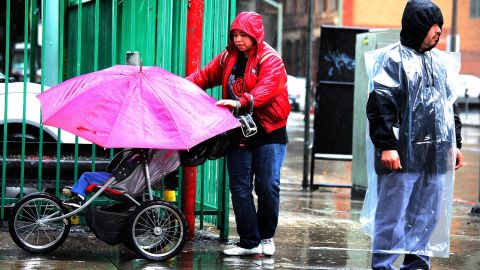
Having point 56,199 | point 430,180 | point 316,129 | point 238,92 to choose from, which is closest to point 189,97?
point 238,92

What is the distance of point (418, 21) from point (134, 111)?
1.90 meters

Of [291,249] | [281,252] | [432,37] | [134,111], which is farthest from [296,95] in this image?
[432,37]

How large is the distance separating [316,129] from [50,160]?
18.6 ft

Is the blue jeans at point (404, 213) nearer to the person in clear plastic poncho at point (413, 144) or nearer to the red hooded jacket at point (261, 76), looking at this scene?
the person in clear plastic poncho at point (413, 144)

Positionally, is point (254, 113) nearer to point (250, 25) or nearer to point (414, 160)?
point (250, 25)

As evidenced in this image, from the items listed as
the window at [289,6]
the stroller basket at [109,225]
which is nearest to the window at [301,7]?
the window at [289,6]

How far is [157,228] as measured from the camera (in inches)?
259

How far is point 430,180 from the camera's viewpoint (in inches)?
238

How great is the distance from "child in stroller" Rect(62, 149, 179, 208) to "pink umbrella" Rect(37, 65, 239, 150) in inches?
15.0

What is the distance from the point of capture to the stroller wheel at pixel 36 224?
661 cm

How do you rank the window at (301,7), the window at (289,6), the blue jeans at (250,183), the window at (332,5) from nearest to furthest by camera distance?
the blue jeans at (250,183)
the window at (301,7)
the window at (289,6)
the window at (332,5)

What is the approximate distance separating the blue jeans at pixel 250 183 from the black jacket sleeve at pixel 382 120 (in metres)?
1.12

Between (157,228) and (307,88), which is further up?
(307,88)

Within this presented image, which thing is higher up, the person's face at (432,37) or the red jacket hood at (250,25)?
the red jacket hood at (250,25)
